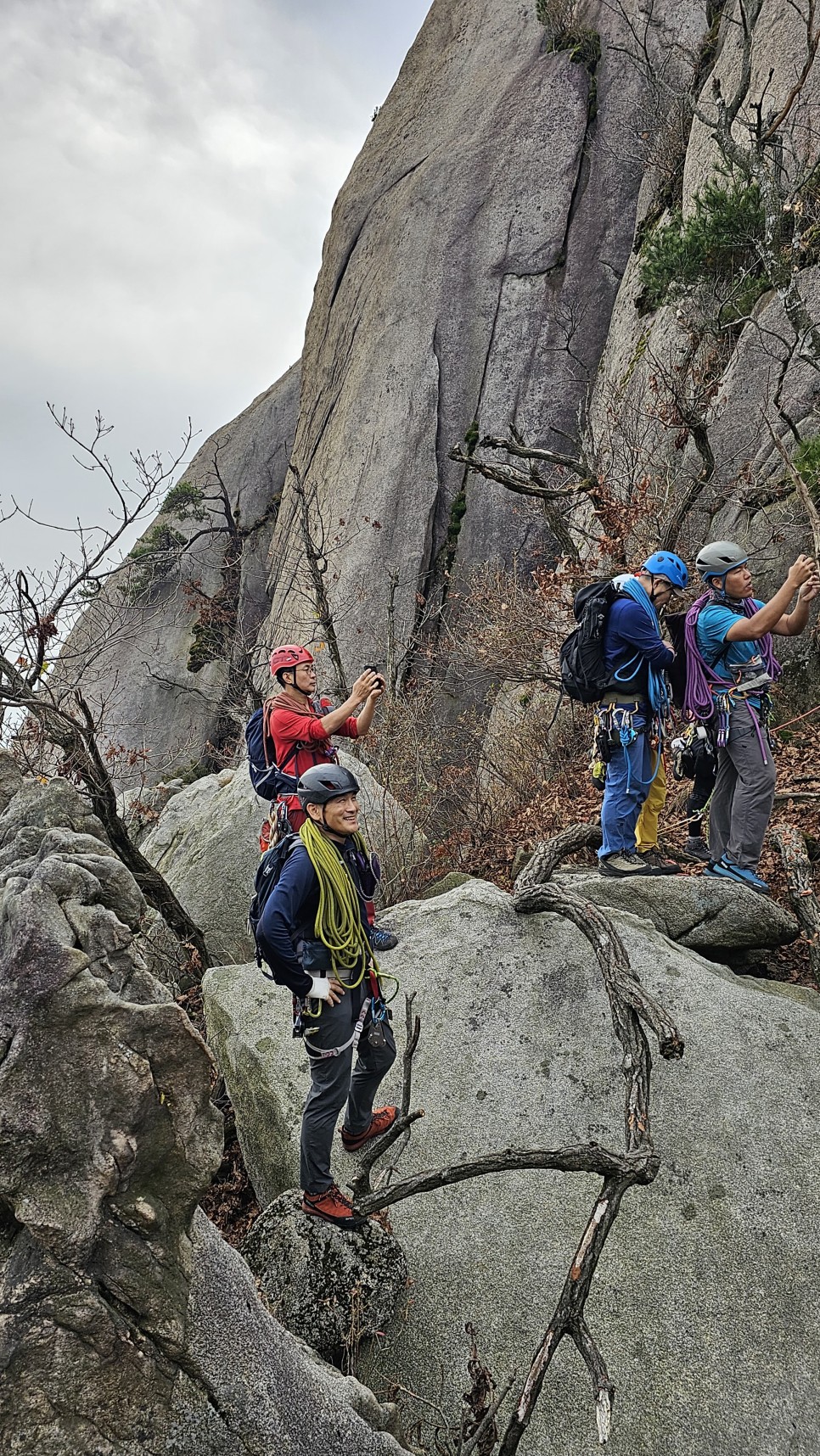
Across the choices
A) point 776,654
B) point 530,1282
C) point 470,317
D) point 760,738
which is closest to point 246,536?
point 470,317

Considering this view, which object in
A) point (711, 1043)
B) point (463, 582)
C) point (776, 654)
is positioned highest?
point (463, 582)

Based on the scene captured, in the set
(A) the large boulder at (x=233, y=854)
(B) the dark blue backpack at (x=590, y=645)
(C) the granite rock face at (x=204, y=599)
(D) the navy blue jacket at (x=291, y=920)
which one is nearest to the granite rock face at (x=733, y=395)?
(B) the dark blue backpack at (x=590, y=645)

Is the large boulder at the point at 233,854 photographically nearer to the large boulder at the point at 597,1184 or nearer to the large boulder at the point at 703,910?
the large boulder at the point at 597,1184

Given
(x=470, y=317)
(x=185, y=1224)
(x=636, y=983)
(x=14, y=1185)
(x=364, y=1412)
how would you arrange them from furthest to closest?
1. (x=470, y=317)
2. (x=636, y=983)
3. (x=364, y=1412)
4. (x=185, y=1224)
5. (x=14, y=1185)

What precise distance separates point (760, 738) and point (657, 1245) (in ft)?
10.4

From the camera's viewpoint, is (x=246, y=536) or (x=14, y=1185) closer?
(x=14, y=1185)

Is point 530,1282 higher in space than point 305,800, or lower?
lower

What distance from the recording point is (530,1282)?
13.6 ft

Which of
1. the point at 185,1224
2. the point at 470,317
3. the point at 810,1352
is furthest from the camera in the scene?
the point at 470,317

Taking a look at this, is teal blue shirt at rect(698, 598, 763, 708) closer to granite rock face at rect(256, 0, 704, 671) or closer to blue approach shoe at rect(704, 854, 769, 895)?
blue approach shoe at rect(704, 854, 769, 895)

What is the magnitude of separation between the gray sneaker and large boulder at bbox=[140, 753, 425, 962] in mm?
3252

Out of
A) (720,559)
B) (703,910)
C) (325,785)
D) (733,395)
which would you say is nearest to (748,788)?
(703,910)

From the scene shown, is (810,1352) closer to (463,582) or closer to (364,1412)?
(364,1412)

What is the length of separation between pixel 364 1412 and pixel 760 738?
4370mm
